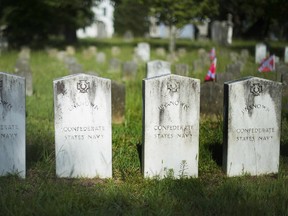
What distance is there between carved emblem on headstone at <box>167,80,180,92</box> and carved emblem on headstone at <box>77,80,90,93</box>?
93 cm

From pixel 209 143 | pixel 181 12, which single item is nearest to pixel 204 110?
pixel 209 143

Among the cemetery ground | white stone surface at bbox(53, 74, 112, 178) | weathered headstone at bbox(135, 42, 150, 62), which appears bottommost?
the cemetery ground

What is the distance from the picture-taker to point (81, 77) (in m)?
5.46

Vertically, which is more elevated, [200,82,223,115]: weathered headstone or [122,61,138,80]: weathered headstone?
[122,61,138,80]: weathered headstone

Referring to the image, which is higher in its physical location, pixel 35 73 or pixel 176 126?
pixel 35 73

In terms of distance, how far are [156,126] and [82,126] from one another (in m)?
0.86

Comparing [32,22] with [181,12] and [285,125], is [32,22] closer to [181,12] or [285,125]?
[181,12]

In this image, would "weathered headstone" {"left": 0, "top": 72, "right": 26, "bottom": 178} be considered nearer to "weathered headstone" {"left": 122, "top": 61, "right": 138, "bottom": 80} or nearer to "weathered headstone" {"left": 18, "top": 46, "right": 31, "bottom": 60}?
"weathered headstone" {"left": 122, "top": 61, "right": 138, "bottom": 80}

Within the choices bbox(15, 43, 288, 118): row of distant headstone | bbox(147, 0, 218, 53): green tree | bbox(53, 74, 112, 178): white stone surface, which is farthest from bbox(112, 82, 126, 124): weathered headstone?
bbox(147, 0, 218, 53): green tree

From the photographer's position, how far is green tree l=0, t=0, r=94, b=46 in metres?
24.6

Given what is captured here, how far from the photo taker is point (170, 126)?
5664 mm

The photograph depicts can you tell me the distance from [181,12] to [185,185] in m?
19.0

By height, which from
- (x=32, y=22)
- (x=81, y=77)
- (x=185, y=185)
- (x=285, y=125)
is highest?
(x=32, y=22)

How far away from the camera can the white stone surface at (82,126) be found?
18.0 ft
